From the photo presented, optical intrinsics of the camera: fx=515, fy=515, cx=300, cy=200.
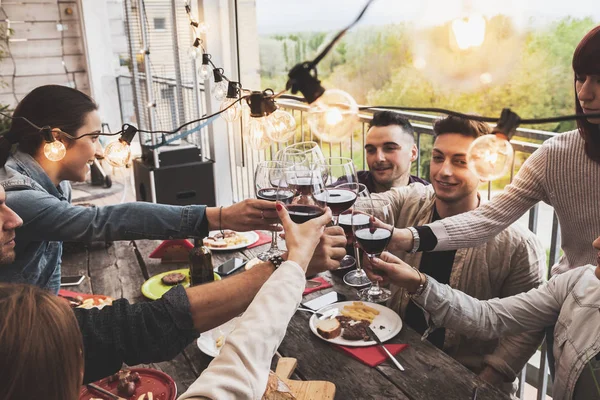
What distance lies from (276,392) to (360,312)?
0.46 m

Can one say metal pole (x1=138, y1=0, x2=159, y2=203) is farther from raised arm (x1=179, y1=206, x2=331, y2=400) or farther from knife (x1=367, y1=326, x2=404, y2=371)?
raised arm (x1=179, y1=206, x2=331, y2=400)

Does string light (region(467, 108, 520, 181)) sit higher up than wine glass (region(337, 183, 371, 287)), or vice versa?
string light (region(467, 108, 520, 181))

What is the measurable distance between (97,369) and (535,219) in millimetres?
1704

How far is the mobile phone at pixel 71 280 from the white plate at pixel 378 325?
88 centimetres

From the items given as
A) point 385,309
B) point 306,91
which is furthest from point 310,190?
point 385,309

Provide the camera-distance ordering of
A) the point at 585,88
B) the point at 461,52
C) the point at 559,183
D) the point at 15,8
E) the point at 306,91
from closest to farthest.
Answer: the point at 306,91
the point at 585,88
the point at 559,183
the point at 15,8
the point at 461,52

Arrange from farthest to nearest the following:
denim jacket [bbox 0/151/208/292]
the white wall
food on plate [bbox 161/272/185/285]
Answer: the white wall → food on plate [bbox 161/272/185/285] → denim jacket [bbox 0/151/208/292]

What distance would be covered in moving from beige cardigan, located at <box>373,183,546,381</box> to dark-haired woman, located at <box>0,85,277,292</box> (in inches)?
28.4

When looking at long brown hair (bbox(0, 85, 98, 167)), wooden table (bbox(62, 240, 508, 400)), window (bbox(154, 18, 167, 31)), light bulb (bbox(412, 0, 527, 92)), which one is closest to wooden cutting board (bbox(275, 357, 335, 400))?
wooden table (bbox(62, 240, 508, 400))

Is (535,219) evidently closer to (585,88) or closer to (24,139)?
(585,88)

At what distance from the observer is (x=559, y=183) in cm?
160

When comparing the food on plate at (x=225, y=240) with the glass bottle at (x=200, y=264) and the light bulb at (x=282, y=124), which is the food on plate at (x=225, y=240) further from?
the light bulb at (x=282, y=124)

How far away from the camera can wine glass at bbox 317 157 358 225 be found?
133 cm

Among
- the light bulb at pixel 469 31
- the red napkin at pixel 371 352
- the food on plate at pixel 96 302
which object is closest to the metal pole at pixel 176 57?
the food on plate at pixel 96 302
